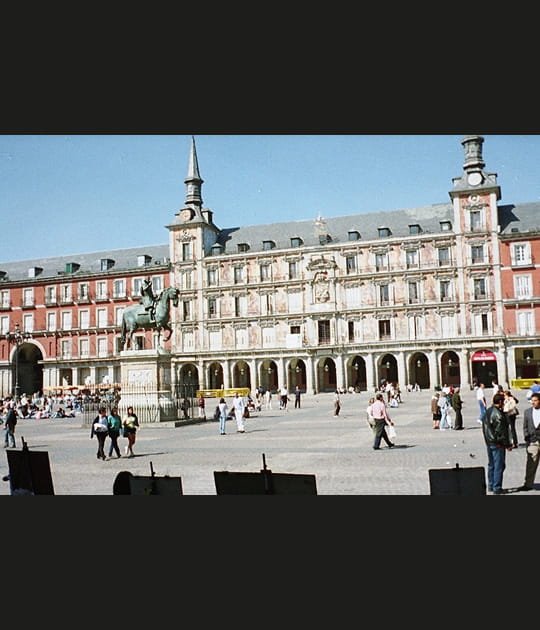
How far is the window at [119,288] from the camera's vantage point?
93.0ft

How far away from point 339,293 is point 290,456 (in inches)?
1228

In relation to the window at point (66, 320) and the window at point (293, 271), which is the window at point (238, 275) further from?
the window at point (66, 320)

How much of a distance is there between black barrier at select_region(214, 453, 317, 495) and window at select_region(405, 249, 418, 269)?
3416 cm

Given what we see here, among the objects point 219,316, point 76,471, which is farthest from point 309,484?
point 219,316

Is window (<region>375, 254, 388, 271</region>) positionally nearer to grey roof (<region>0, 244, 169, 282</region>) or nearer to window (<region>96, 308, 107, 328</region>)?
grey roof (<region>0, 244, 169, 282</region>)

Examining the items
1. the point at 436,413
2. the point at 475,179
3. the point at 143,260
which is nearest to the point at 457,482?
the point at 436,413

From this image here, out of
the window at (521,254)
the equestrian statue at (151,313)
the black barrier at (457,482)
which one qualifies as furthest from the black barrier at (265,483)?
the window at (521,254)

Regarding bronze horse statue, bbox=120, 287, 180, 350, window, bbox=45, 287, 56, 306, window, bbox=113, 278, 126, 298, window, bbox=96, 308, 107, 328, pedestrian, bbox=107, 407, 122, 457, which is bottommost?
pedestrian, bbox=107, 407, 122, 457

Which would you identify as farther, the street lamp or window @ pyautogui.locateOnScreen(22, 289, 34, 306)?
window @ pyautogui.locateOnScreen(22, 289, 34, 306)

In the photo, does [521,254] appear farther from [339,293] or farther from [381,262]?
[339,293]

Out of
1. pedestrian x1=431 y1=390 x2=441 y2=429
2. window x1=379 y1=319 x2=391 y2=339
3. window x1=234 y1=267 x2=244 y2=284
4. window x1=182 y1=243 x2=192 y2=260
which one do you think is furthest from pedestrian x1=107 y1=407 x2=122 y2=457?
window x1=182 y1=243 x2=192 y2=260

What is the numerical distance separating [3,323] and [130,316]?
4.92m

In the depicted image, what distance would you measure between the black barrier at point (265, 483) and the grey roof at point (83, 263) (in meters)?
6.78

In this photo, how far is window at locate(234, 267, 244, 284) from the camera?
1718 inches
